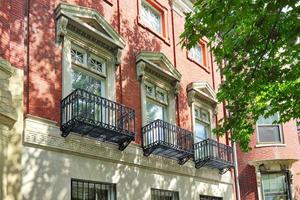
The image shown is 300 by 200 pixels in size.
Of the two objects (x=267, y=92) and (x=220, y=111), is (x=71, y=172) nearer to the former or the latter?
(x=267, y=92)

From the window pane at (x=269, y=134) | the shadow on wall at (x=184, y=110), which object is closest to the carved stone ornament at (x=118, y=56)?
the shadow on wall at (x=184, y=110)

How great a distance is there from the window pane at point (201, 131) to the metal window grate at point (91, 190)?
605 cm

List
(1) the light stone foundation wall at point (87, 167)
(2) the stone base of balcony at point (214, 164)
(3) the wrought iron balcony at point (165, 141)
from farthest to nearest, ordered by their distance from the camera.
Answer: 1. (2) the stone base of balcony at point (214, 164)
2. (3) the wrought iron balcony at point (165, 141)
3. (1) the light stone foundation wall at point (87, 167)

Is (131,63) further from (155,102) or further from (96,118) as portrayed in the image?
(96,118)

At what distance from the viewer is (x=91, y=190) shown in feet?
40.6

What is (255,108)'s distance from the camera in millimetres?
13922

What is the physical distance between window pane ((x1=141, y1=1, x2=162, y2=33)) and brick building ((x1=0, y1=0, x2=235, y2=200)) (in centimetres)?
4

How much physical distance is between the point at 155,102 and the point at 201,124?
3519 mm

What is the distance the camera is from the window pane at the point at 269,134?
73.2ft

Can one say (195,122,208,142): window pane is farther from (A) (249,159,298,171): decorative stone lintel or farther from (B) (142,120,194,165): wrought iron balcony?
(A) (249,159,298,171): decorative stone lintel

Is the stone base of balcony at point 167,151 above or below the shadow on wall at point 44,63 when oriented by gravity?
below

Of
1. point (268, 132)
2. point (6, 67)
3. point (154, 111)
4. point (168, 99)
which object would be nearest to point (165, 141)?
point (154, 111)

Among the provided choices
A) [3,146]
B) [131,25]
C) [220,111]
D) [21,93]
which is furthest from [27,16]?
[220,111]

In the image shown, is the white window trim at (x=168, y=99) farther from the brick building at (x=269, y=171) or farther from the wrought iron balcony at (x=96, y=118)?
the brick building at (x=269, y=171)
